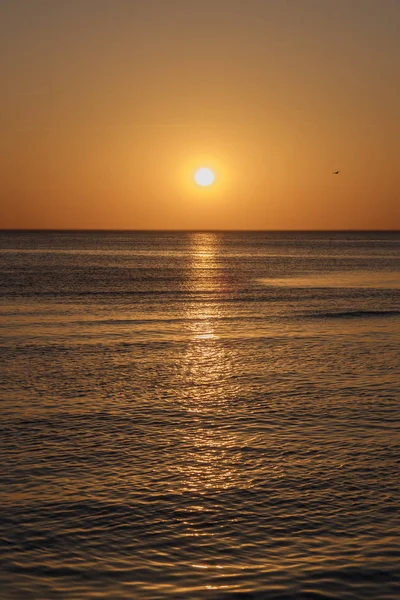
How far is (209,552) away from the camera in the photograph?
12773mm

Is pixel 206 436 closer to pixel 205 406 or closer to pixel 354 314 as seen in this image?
pixel 205 406

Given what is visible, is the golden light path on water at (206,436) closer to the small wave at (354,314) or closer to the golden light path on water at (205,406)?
the golden light path on water at (205,406)

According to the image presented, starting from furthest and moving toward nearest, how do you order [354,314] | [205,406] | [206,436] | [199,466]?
[354,314], [205,406], [206,436], [199,466]

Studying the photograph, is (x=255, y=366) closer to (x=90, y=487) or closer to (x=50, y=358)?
(x=50, y=358)

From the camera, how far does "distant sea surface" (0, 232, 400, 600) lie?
39.7ft

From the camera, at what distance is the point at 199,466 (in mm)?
17172

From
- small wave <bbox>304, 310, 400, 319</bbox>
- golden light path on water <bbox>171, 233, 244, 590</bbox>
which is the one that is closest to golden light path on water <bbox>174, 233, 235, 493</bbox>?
golden light path on water <bbox>171, 233, 244, 590</bbox>

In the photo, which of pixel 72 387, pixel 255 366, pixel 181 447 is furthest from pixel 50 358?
pixel 181 447

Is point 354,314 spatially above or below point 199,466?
above

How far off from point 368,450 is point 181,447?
4.56 meters

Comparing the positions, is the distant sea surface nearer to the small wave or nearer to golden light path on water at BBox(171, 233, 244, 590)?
golden light path on water at BBox(171, 233, 244, 590)

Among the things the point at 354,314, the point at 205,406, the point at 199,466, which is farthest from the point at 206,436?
the point at 354,314

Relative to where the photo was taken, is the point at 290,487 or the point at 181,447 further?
the point at 181,447

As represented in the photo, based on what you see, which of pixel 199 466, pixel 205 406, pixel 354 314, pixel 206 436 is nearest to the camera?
pixel 199 466
